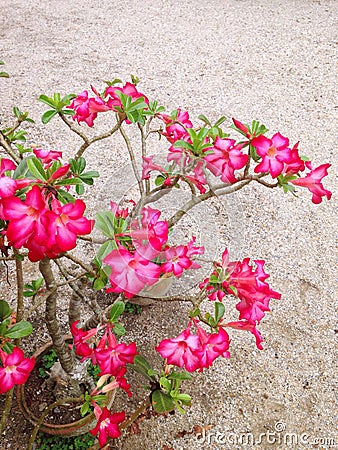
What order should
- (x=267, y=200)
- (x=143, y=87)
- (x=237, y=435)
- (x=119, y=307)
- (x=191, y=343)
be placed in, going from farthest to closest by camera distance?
(x=143, y=87) → (x=267, y=200) → (x=237, y=435) → (x=119, y=307) → (x=191, y=343)

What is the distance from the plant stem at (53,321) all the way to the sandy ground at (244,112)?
24cm

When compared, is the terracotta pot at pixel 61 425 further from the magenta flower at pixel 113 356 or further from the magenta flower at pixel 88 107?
the magenta flower at pixel 88 107

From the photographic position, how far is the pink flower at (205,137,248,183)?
0.95m

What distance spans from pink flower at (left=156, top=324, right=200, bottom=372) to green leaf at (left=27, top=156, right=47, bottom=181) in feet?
→ 1.30

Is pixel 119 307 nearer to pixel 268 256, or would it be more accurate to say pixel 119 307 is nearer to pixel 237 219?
pixel 237 219

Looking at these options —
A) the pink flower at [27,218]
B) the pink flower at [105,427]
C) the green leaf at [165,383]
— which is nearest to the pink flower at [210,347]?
the green leaf at [165,383]

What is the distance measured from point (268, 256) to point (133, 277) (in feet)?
4.29

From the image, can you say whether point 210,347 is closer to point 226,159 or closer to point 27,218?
point 226,159

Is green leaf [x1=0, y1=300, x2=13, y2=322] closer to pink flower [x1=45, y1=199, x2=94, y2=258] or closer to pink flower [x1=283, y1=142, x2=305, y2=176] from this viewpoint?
pink flower [x1=45, y1=199, x2=94, y2=258]

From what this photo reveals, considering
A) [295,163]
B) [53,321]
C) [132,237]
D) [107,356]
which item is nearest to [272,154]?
[295,163]

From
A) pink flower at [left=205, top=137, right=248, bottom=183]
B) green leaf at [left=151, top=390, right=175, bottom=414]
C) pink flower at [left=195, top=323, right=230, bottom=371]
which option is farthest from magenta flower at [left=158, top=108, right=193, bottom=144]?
green leaf at [left=151, top=390, right=175, bottom=414]

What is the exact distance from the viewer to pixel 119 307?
1070 mm

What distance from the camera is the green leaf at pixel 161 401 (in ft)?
3.61

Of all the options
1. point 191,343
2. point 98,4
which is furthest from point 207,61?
point 191,343
